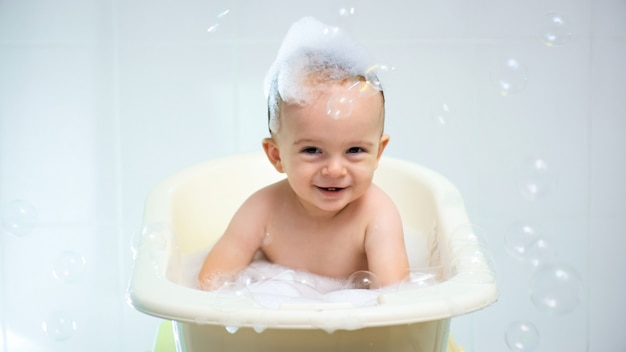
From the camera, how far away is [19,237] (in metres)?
2.06

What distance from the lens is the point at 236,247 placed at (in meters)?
1.46

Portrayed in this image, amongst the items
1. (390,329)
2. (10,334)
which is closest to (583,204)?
(390,329)

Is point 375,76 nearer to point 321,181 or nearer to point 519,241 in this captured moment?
point 321,181

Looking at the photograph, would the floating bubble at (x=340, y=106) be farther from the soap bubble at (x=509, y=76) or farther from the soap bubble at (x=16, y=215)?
the soap bubble at (x=16, y=215)

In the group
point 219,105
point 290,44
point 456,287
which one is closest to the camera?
point 456,287

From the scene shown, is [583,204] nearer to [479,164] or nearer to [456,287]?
[479,164]

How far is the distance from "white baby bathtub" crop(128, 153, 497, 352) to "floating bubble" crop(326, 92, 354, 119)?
0.93 feet

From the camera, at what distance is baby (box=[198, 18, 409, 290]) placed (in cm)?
129

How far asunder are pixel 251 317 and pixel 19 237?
1.30 m

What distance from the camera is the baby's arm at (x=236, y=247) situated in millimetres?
1414

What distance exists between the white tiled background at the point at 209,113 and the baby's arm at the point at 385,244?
610 millimetres

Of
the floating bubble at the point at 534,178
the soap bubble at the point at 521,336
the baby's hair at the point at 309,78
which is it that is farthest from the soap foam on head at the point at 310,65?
the soap bubble at the point at 521,336

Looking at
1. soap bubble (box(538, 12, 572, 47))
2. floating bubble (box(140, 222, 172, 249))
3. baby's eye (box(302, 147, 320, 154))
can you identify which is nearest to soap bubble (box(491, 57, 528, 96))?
soap bubble (box(538, 12, 572, 47))

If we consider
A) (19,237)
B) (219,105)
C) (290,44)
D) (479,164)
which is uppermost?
(290,44)
